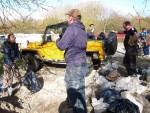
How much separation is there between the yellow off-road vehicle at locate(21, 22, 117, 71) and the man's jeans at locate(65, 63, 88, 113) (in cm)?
704

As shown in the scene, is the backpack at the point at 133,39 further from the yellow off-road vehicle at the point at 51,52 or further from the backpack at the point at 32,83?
the backpack at the point at 32,83

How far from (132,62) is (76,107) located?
5831 millimetres

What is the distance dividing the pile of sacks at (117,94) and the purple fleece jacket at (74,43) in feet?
5.27

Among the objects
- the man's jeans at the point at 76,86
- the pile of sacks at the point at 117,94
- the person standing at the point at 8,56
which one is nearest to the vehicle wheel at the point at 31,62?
the pile of sacks at the point at 117,94

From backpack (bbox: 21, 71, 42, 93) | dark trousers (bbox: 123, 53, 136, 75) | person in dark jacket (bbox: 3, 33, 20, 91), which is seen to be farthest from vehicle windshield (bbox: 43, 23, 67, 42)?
person in dark jacket (bbox: 3, 33, 20, 91)

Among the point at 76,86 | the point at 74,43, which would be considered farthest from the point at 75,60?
the point at 76,86

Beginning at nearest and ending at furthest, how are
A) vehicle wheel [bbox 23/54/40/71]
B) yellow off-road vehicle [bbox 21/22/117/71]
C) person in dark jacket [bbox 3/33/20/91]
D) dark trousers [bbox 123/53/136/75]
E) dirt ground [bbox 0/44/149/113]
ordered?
dirt ground [bbox 0/44/149/113], person in dark jacket [bbox 3/33/20/91], dark trousers [bbox 123/53/136/75], yellow off-road vehicle [bbox 21/22/117/71], vehicle wheel [bbox 23/54/40/71]

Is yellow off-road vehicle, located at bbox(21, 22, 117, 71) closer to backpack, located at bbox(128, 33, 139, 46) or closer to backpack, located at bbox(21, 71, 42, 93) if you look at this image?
backpack, located at bbox(128, 33, 139, 46)

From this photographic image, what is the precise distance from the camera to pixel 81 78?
6879 mm

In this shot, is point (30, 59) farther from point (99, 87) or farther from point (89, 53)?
point (99, 87)

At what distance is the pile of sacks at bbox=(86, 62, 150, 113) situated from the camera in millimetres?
7929

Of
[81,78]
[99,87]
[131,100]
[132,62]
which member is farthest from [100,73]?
[81,78]

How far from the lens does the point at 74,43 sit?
6.72 m

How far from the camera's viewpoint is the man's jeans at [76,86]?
6.79 metres
